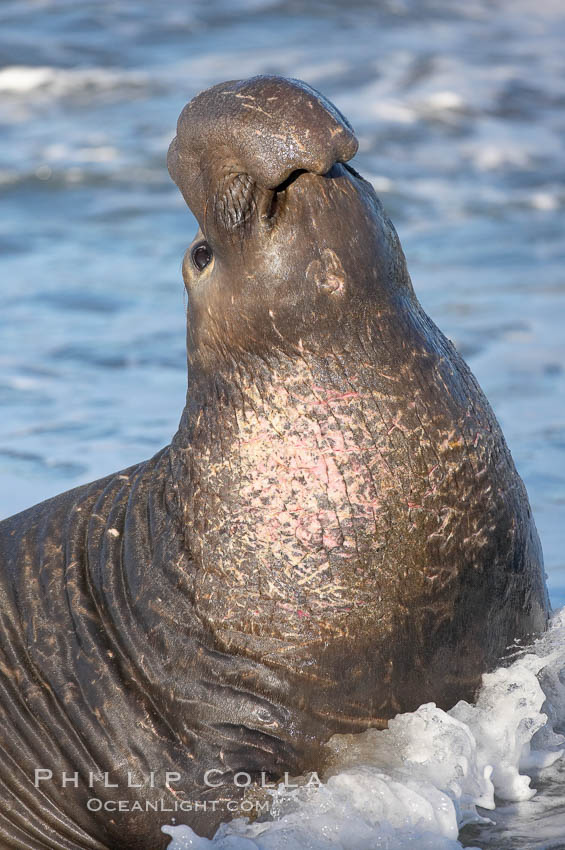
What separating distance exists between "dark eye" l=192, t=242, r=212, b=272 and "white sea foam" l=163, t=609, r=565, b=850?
1.71 meters

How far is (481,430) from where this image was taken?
4.79m

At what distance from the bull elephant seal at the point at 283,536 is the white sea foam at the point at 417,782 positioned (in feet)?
0.27

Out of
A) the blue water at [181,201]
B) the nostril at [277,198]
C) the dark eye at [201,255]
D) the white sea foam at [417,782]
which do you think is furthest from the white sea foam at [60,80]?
the white sea foam at [417,782]

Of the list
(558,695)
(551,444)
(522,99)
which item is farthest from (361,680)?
(522,99)

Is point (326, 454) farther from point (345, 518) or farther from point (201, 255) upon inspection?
point (201, 255)

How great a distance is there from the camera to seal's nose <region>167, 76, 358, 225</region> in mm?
4426

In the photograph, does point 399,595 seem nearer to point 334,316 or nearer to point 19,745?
point 334,316

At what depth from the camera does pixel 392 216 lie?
14.9m

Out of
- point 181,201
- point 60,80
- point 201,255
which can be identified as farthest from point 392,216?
point 201,255

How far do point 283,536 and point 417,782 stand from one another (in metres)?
0.95

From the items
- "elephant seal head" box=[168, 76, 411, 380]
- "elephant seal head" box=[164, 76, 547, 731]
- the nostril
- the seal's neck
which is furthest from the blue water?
the nostril

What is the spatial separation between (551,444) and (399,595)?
15.9 ft

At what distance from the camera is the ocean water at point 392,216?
4742 mm

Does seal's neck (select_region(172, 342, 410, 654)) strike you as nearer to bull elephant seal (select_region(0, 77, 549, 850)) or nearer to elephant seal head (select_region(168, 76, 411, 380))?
bull elephant seal (select_region(0, 77, 549, 850))
